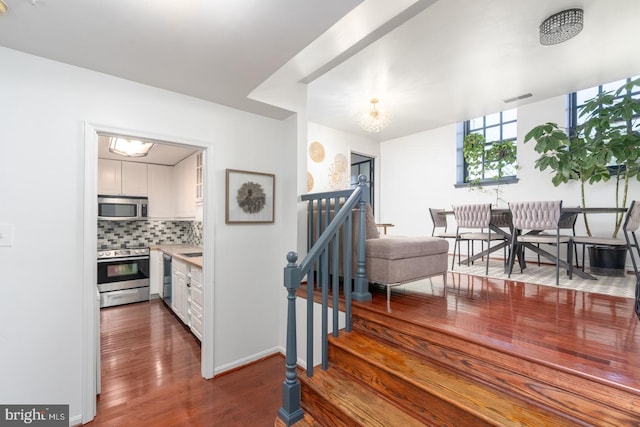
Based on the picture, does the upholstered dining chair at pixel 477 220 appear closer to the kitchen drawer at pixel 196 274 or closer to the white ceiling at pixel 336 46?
the white ceiling at pixel 336 46

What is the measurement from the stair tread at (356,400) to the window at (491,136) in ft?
16.0

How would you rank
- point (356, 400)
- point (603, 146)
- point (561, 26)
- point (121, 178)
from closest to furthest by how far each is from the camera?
1. point (356, 400)
2. point (561, 26)
3. point (603, 146)
4. point (121, 178)

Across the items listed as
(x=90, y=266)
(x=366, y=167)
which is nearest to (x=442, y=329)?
(x=90, y=266)

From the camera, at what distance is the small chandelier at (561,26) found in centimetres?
256

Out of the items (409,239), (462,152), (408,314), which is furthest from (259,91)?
(462,152)

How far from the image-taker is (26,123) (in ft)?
6.29

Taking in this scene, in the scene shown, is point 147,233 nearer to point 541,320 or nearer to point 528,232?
point 541,320

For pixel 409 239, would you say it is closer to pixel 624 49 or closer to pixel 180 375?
pixel 180 375

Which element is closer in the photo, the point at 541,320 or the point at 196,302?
the point at 541,320

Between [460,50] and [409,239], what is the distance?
91.8 inches

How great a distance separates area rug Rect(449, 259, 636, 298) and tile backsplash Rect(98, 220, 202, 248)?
457 centimetres

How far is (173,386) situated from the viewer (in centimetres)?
246

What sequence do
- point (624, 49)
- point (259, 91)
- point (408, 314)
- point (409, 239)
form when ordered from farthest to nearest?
point (624, 49) → point (259, 91) → point (409, 239) → point (408, 314)

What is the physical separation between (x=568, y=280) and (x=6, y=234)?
5.07 meters
